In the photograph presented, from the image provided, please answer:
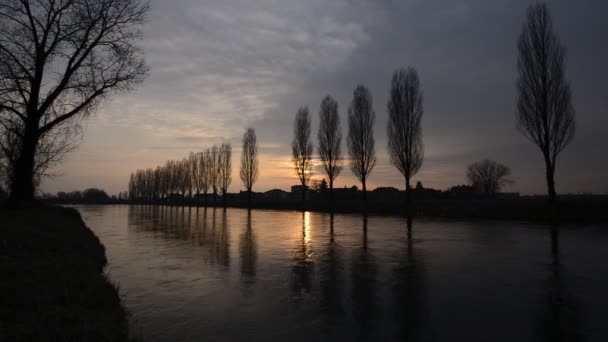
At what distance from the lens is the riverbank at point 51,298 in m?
3.75

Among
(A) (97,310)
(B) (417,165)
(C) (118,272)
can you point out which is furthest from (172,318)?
(B) (417,165)

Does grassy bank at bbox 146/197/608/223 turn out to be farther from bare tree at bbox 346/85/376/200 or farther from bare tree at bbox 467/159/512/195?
bare tree at bbox 467/159/512/195

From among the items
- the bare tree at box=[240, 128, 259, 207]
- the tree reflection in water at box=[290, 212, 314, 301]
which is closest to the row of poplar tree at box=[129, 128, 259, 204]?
the bare tree at box=[240, 128, 259, 207]

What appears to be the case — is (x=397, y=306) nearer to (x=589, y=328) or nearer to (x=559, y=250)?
(x=589, y=328)

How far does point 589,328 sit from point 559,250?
319 inches

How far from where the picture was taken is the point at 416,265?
9.42m

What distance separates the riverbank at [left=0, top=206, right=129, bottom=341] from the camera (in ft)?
12.3

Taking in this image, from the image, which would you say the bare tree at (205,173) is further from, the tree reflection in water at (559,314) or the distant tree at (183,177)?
the tree reflection in water at (559,314)

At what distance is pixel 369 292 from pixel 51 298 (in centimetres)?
520

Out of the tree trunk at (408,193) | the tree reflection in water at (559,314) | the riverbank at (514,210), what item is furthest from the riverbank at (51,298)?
the tree trunk at (408,193)

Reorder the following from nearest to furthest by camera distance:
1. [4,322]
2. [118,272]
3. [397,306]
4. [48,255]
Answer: [4,322] < [397,306] < [48,255] < [118,272]

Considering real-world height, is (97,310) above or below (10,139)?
below

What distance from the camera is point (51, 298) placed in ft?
15.6

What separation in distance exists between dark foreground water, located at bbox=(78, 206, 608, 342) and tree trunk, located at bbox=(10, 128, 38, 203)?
6865 millimetres
